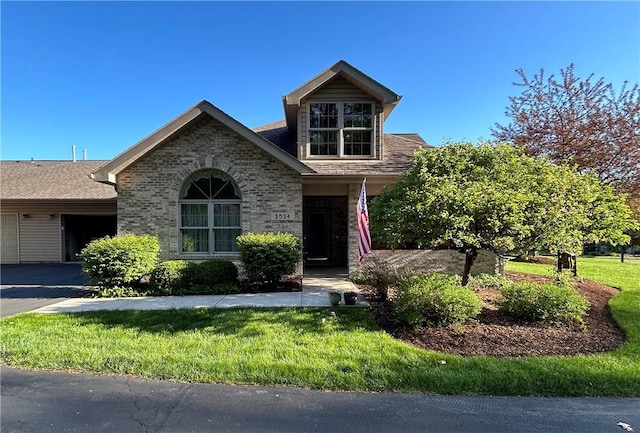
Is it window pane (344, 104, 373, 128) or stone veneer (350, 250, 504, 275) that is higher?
window pane (344, 104, 373, 128)

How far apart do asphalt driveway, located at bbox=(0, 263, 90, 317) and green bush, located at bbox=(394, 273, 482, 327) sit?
8352 mm

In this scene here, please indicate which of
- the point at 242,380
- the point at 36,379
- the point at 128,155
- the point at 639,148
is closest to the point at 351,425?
the point at 242,380

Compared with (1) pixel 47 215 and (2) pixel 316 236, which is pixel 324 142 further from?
(1) pixel 47 215

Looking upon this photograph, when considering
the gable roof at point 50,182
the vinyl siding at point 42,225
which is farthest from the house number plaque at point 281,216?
the vinyl siding at point 42,225

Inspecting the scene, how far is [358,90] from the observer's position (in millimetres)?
A: 12164

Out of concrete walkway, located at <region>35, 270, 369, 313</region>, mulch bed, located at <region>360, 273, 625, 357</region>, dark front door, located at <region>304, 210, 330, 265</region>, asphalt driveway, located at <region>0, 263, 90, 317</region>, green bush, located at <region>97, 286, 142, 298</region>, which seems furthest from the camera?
dark front door, located at <region>304, 210, 330, 265</region>

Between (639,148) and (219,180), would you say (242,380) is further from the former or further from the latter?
(639,148)

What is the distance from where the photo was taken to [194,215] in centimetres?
1139

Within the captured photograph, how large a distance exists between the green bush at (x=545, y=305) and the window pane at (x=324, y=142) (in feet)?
24.3

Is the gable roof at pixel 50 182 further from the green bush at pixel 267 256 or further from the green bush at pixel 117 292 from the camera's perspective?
the green bush at pixel 267 256

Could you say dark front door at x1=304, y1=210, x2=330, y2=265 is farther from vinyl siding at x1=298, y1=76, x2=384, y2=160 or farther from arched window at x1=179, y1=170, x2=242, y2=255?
arched window at x1=179, y1=170, x2=242, y2=255

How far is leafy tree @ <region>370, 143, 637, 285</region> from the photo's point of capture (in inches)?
260

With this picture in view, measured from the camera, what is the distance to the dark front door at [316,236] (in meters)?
14.8

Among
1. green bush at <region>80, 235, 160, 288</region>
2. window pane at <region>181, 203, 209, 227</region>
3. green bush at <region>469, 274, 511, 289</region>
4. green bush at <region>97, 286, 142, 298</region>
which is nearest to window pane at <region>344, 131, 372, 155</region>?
window pane at <region>181, 203, 209, 227</region>
